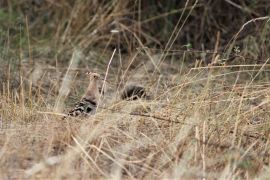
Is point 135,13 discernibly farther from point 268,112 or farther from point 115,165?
point 115,165

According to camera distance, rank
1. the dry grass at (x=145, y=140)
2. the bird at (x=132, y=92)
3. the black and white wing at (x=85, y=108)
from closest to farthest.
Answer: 1. the dry grass at (x=145, y=140)
2. the black and white wing at (x=85, y=108)
3. the bird at (x=132, y=92)

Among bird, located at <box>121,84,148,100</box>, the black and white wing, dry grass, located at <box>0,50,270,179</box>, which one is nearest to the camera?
dry grass, located at <box>0,50,270,179</box>

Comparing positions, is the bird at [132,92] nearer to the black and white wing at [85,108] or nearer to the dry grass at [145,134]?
the dry grass at [145,134]

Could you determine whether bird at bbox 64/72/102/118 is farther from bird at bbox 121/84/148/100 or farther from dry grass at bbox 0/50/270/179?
bird at bbox 121/84/148/100

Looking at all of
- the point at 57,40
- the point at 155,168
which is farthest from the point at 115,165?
the point at 57,40

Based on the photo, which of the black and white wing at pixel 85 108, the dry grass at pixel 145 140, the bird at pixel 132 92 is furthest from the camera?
the bird at pixel 132 92

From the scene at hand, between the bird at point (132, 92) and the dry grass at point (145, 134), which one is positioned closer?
the dry grass at point (145, 134)

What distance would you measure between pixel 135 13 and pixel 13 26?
1.31m

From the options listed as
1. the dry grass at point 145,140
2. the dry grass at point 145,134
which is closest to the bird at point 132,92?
the dry grass at point 145,134

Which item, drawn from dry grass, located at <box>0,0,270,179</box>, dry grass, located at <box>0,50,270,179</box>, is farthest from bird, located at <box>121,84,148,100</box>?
dry grass, located at <box>0,50,270,179</box>

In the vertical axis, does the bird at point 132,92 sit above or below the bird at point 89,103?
below

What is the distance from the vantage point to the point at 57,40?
20.5 feet

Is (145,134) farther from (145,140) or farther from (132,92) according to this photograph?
(132,92)

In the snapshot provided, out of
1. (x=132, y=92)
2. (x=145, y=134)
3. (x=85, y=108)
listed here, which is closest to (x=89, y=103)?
(x=85, y=108)
